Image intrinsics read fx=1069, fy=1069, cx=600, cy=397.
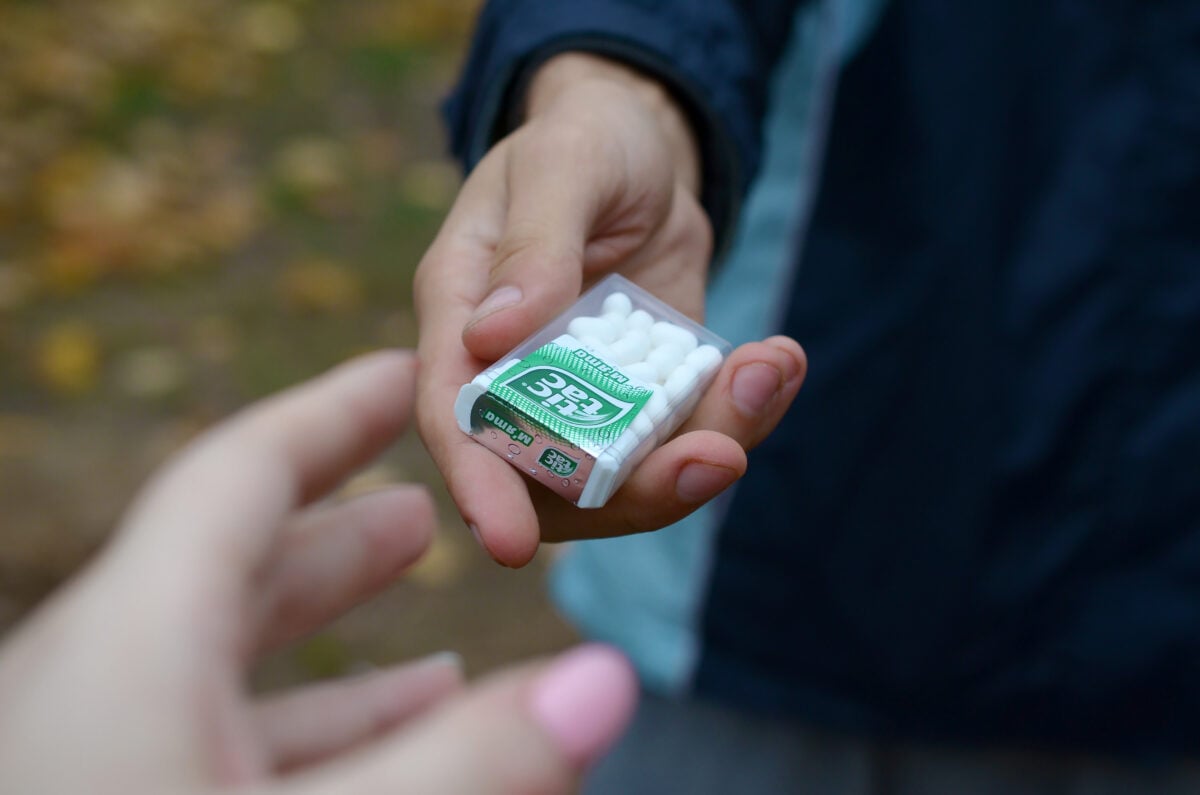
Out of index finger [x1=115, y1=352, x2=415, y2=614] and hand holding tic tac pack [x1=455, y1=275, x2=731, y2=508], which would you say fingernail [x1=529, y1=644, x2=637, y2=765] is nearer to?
index finger [x1=115, y1=352, x2=415, y2=614]

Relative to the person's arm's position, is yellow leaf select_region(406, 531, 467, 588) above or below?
below

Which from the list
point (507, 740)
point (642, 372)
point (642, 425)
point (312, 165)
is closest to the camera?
point (507, 740)

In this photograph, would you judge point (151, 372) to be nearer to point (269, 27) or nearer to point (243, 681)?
point (269, 27)

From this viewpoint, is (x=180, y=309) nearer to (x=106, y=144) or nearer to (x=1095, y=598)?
(x=106, y=144)

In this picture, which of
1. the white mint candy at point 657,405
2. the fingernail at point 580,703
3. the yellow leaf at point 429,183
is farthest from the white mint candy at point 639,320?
the yellow leaf at point 429,183

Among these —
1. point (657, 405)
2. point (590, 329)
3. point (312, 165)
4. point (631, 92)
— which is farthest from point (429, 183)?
point (657, 405)

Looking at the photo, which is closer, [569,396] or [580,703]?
[580,703]

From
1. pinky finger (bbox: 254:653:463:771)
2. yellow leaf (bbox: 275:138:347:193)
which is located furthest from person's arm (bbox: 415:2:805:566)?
yellow leaf (bbox: 275:138:347:193)
